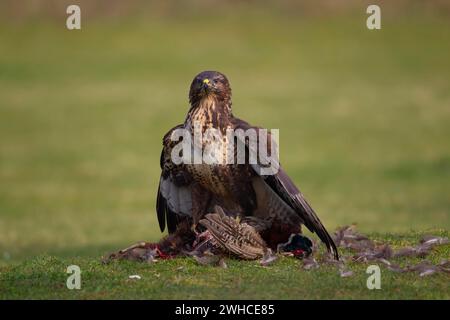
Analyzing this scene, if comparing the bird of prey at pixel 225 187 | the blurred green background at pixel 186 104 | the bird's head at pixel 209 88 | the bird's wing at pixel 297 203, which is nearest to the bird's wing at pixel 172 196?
the bird of prey at pixel 225 187

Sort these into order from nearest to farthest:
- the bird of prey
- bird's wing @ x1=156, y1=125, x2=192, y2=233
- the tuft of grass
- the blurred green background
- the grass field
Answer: the tuft of grass < the bird of prey < bird's wing @ x1=156, y1=125, x2=192, y2=233 < the grass field < the blurred green background

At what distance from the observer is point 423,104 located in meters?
30.1

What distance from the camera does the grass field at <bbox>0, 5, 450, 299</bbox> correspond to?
1875 cm

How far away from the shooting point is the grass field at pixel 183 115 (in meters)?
18.8

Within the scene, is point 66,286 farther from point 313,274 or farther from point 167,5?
point 167,5

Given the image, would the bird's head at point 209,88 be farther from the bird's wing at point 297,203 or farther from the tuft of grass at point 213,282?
the tuft of grass at point 213,282

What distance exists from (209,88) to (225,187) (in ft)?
3.00

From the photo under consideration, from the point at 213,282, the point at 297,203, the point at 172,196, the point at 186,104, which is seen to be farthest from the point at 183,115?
the point at 213,282

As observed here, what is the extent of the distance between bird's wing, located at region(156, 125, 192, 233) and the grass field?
36.0 inches

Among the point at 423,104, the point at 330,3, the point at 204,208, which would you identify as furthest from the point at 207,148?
the point at 330,3

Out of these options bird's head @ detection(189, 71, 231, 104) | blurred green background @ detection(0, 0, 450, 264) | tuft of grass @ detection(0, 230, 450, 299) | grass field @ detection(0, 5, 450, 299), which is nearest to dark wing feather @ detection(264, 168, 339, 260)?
tuft of grass @ detection(0, 230, 450, 299)

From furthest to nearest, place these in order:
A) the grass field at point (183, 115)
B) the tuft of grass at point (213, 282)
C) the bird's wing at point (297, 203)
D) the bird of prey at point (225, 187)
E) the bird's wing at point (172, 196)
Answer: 1. the grass field at point (183, 115)
2. the bird's wing at point (172, 196)
3. the bird of prey at point (225, 187)
4. the bird's wing at point (297, 203)
5. the tuft of grass at point (213, 282)

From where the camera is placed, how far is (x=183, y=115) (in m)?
29.5

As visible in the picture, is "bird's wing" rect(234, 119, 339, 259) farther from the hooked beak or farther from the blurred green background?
the blurred green background
